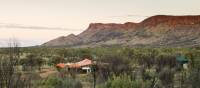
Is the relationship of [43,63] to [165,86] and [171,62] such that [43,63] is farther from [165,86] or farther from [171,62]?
[165,86]

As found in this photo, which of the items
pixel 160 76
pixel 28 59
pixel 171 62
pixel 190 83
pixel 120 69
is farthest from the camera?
pixel 28 59

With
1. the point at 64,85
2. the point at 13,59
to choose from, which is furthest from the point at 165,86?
the point at 13,59

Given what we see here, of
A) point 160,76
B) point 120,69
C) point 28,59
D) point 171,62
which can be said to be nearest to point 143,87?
point 160,76

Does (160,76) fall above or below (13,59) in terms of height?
below

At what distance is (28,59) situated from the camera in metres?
73.8

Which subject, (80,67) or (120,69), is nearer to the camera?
(120,69)

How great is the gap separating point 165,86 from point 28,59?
37651 millimetres

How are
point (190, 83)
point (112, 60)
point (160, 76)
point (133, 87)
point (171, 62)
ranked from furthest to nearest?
point (171, 62) < point (112, 60) < point (160, 76) < point (190, 83) < point (133, 87)

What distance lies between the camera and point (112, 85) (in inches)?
1353

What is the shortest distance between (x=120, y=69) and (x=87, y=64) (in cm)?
1596

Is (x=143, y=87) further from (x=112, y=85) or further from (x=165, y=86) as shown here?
(x=165, y=86)

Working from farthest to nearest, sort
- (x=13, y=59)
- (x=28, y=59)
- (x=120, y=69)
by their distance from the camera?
(x=28, y=59) < (x=120, y=69) < (x=13, y=59)

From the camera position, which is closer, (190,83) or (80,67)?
(190,83)

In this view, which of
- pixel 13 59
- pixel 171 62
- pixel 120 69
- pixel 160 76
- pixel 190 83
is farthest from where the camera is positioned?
pixel 171 62
